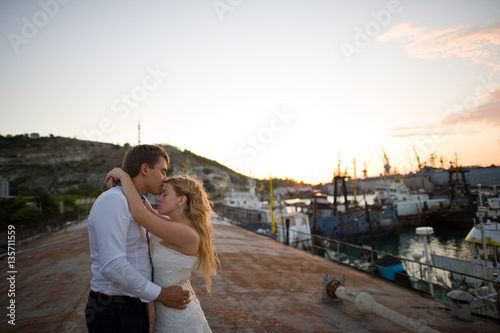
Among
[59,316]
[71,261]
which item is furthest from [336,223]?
[59,316]

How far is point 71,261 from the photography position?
8844 millimetres

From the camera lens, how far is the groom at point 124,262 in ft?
6.59

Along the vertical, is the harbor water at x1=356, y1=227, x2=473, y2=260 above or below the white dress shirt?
below

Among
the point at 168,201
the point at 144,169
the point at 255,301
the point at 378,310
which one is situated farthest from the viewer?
the point at 255,301

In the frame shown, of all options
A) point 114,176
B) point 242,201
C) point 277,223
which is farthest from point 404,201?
point 114,176

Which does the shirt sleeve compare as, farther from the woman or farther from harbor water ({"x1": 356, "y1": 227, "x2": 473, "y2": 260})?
harbor water ({"x1": 356, "y1": 227, "x2": 473, "y2": 260})

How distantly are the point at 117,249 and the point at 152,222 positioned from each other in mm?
289

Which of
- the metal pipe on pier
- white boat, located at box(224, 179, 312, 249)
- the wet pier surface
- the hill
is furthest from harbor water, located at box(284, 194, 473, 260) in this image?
the hill

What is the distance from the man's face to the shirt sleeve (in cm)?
33

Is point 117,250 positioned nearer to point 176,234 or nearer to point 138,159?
point 176,234

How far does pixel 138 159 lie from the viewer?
93.8 inches

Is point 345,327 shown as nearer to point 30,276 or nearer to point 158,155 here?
point 158,155

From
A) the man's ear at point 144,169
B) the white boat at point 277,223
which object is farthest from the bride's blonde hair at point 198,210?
the white boat at point 277,223

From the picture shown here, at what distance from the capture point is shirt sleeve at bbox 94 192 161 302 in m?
1.99
